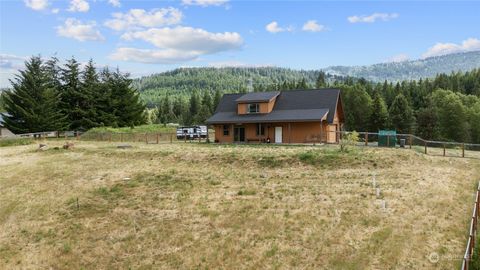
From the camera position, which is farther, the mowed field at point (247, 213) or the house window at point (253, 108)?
the house window at point (253, 108)

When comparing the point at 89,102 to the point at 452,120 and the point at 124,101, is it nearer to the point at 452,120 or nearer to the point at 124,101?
the point at 124,101

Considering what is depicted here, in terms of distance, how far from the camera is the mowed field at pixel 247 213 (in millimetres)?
12945

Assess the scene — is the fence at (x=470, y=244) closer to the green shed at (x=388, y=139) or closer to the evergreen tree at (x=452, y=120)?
the green shed at (x=388, y=139)

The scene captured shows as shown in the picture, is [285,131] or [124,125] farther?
[124,125]

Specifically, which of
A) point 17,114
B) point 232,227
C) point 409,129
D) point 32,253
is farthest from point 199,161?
point 409,129

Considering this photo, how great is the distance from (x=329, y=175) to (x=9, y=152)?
28549mm

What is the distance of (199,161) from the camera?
995 inches

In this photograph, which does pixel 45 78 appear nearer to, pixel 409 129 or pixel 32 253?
pixel 32 253

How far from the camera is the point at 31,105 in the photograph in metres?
47.1

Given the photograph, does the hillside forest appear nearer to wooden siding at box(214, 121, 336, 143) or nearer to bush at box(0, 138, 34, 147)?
bush at box(0, 138, 34, 147)

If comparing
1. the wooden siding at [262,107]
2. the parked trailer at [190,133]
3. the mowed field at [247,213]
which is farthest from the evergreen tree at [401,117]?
the mowed field at [247,213]

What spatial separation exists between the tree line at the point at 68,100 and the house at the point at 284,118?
934 inches

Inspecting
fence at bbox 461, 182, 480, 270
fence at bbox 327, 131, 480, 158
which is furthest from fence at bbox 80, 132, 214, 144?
fence at bbox 461, 182, 480, 270

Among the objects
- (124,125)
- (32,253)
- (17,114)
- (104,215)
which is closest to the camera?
(32,253)
